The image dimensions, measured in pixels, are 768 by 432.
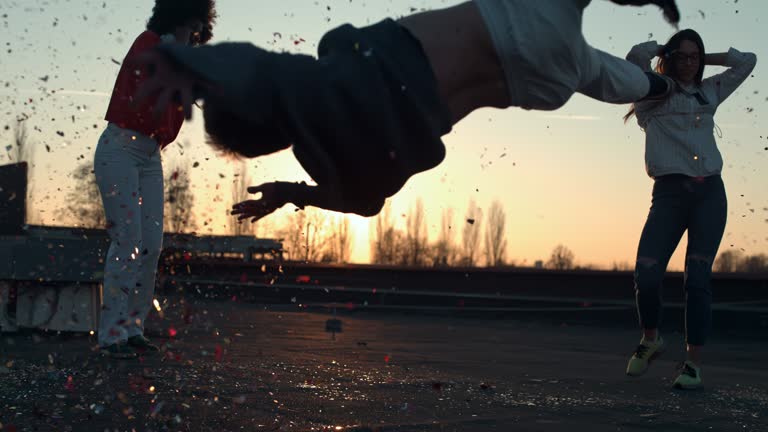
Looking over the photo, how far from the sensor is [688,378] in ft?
18.0

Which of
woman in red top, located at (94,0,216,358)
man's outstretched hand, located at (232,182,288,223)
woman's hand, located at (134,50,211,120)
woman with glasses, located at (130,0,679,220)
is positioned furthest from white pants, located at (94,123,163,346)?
woman's hand, located at (134,50,211,120)

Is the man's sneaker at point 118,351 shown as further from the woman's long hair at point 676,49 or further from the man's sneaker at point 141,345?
the woman's long hair at point 676,49

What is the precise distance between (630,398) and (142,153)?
316 cm

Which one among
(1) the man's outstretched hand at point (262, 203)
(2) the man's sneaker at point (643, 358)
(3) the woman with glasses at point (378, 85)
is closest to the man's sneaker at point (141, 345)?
(2) the man's sneaker at point (643, 358)

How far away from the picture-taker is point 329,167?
2.47m

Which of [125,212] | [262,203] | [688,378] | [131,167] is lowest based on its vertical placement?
[688,378]

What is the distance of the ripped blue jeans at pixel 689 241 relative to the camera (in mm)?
5785

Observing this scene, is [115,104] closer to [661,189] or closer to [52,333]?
[52,333]

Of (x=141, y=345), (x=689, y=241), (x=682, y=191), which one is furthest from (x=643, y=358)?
(x=141, y=345)

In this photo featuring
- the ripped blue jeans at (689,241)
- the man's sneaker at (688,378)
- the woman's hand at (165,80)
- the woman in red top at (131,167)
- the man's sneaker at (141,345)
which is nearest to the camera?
the woman's hand at (165,80)

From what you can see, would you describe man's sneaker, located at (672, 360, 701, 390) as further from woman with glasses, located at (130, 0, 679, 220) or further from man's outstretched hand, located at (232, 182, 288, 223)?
man's outstretched hand, located at (232, 182, 288, 223)

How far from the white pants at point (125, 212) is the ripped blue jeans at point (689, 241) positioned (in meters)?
3.07

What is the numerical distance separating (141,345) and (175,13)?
2.08 metres

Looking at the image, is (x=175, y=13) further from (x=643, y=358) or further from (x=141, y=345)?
(x=643, y=358)
